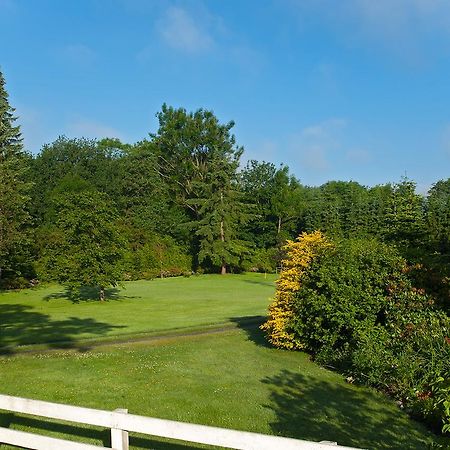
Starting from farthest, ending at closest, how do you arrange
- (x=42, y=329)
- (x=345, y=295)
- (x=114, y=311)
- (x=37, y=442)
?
(x=114, y=311), (x=42, y=329), (x=345, y=295), (x=37, y=442)

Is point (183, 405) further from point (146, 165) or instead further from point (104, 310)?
point (146, 165)

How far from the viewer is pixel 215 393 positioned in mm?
11266

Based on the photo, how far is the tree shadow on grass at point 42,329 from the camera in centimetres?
1802

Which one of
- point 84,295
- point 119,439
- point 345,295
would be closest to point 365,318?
point 345,295

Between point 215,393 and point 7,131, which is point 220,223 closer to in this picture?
point 7,131

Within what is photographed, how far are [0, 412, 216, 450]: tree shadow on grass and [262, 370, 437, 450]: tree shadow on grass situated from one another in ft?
7.43

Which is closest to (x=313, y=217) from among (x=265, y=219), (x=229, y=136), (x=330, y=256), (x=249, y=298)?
(x=265, y=219)

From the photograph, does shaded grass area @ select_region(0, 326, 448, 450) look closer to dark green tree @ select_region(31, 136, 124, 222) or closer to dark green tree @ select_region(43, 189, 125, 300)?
dark green tree @ select_region(43, 189, 125, 300)

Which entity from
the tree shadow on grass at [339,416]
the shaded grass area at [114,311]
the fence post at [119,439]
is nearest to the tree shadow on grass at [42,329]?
the shaded grass area at [114,311]

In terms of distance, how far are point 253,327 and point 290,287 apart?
19.1ft

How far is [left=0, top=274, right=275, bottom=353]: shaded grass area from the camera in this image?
20.2 metres

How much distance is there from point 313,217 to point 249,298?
4406 cm

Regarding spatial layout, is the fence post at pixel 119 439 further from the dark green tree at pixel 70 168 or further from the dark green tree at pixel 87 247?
the dark green tree at pixel 70 168

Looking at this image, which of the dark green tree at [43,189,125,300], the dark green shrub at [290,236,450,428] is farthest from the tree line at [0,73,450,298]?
the dark green shrub at [290,236,450,428]
